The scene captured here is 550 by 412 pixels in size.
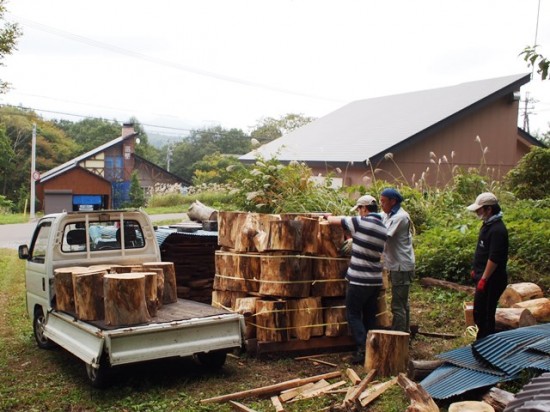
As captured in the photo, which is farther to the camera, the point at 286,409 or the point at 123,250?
the point at 123,250

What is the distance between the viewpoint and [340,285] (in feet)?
27.8

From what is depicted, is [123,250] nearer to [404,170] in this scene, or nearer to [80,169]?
[404,170]

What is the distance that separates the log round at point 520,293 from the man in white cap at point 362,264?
2.44 meters

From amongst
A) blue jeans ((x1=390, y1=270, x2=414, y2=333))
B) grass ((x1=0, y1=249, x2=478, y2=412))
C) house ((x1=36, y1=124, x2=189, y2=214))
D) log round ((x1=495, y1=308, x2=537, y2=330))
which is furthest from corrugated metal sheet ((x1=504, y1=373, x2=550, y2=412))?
house ((x1=36, y1=124, x2=189, y2=214))

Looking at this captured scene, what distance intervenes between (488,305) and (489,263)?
1.71 feet

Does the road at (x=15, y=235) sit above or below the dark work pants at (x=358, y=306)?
below

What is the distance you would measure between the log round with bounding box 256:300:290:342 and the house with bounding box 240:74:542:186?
40.7 feet

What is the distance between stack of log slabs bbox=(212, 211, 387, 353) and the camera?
813 cm

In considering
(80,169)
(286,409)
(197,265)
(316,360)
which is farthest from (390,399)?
(80,169)

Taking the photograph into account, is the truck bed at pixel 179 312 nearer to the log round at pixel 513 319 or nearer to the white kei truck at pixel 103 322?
the white kei truck at pixel 103 322

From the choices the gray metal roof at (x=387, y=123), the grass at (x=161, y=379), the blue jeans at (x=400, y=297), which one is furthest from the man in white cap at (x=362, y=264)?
the gray metal roof at (x=387, y=123)

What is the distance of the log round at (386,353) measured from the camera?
23.7ft

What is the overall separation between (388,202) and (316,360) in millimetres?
2090

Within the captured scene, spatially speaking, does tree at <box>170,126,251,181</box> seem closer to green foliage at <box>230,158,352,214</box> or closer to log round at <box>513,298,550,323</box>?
green foliage at <box>230,158,352,214</box>
